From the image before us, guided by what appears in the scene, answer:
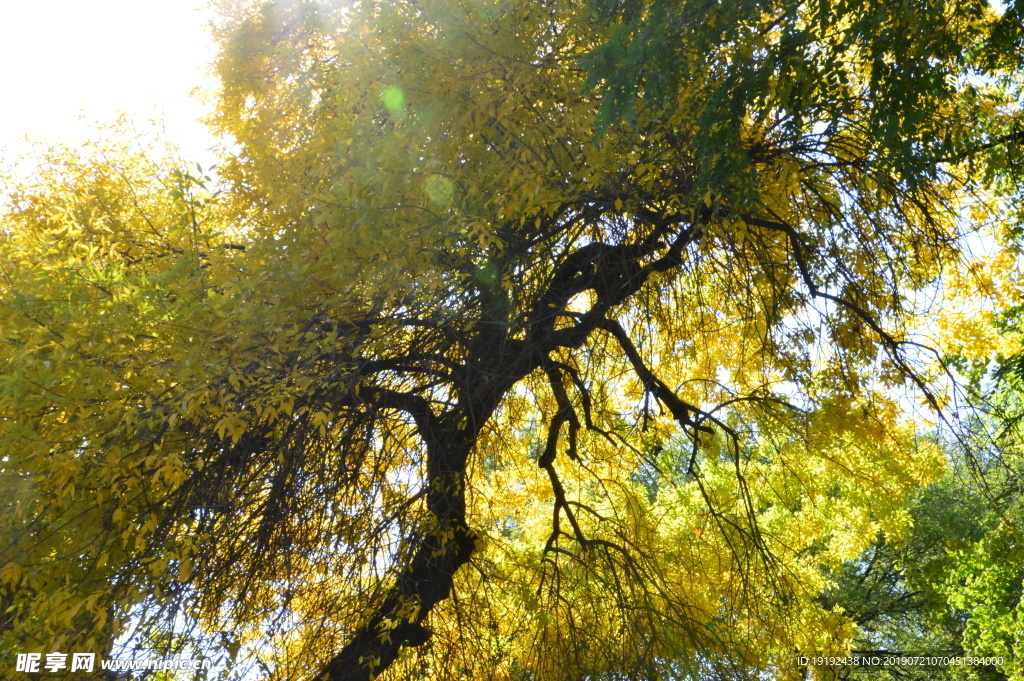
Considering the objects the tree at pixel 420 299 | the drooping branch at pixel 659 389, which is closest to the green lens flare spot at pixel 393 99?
the tree at pixel 420 299

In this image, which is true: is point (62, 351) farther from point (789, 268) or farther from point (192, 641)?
point (789, 268)

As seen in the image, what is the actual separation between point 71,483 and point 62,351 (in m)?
0.69

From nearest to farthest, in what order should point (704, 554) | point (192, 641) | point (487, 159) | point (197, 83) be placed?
1. point (192, 641)
2. point (487, 159)
3. point (704, 554)
4. point (197, 83)

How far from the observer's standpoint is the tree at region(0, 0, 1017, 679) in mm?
3920

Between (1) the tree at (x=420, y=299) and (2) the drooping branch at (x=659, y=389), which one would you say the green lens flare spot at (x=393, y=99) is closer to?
(1) the tree at (x=420, y=299)

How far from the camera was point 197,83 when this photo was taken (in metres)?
7.47

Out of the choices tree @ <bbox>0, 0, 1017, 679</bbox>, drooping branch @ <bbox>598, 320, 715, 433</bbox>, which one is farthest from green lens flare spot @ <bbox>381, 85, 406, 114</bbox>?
drooping branch @ <bbox>598, 320, 715, 433</bbox>

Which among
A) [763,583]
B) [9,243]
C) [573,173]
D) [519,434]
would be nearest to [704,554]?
[763,583]

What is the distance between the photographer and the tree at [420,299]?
3.92 meters

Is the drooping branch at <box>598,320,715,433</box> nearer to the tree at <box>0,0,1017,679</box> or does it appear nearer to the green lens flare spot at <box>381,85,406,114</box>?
the tree at <box>0,0,1017,679</box>

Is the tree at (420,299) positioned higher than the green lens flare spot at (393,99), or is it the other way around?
the green lens flare spot at (393,99)

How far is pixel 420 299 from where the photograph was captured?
191 inches

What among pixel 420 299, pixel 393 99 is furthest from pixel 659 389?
pixel 393 99

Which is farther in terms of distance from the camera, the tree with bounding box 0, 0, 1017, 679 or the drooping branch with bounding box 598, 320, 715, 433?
the drooping branch with bounding box 598, 320, 715, 433
